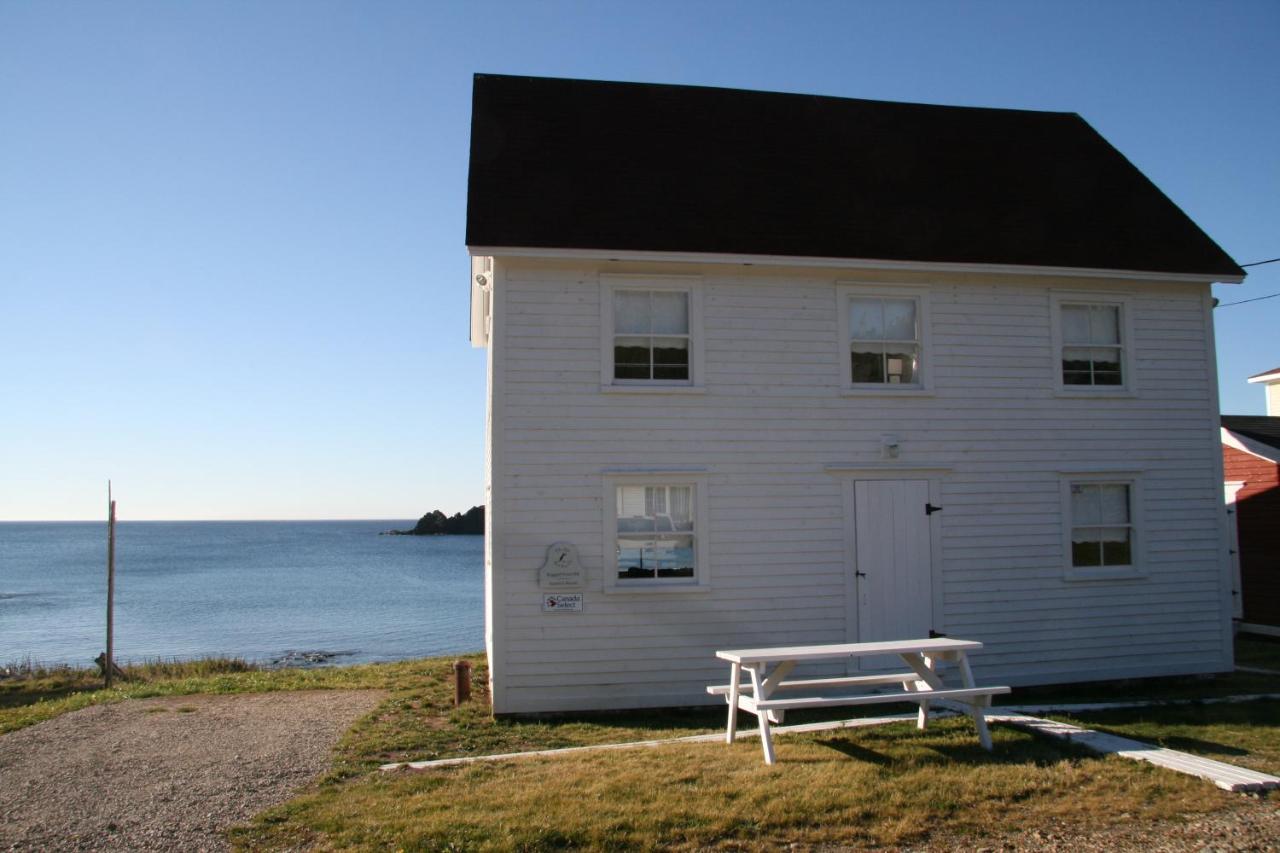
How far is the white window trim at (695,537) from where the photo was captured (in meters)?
12.3

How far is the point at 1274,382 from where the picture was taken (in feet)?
81.8

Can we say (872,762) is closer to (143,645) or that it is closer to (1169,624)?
→ (1169,624)

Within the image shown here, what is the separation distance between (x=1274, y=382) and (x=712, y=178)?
18.3 metres

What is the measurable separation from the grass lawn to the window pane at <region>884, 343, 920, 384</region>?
15.6ft

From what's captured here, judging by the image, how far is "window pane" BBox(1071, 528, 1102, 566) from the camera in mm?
13742

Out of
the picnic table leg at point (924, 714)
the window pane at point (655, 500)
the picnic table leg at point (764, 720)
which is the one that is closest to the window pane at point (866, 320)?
the window pane at point (655, 500)

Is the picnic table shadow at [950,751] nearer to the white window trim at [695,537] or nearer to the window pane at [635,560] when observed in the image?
the white window trim at [695,537]

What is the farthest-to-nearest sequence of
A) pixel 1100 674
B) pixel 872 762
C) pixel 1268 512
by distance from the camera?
pixel 1268 512 < pixel 1100 674 < pixel 872 762

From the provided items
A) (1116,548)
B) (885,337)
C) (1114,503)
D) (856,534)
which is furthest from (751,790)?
(1114,503)

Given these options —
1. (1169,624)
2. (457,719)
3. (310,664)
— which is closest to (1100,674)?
(1169,624)

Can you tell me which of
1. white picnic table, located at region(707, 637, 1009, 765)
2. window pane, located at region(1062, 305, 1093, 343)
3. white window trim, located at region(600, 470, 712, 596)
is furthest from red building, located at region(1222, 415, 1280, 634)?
white window trim, located at region(600, 470, 712, 596)

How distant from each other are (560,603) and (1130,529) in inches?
311

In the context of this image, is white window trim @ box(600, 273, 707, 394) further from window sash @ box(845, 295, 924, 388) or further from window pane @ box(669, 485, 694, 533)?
window sash @ box(845, 295, 924, 388)

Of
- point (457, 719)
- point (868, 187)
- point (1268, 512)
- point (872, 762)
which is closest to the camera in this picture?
point (872, 762)
